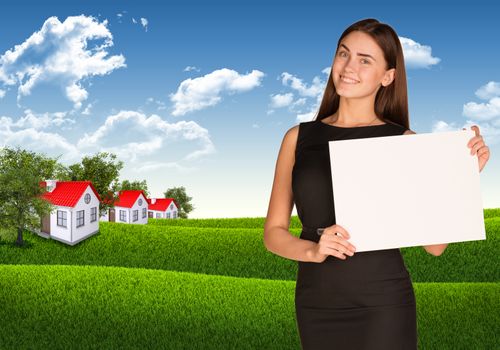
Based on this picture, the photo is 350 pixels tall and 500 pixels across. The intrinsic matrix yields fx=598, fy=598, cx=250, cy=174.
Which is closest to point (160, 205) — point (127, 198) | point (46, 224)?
point (127, 198)

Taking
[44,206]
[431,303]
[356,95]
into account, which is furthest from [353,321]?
[44,206]

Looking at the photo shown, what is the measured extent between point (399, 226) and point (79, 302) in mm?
9477

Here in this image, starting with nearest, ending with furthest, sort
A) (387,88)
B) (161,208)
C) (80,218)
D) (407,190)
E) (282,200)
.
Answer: (407,190) < (282,200) < (387,88) < (80,218) < (161,208)

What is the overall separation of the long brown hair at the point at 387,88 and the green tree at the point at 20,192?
18318 millimetres

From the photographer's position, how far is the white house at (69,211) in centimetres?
2073

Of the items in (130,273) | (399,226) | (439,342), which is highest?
(399,226)

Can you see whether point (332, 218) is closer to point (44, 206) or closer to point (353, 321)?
point (353, 321)

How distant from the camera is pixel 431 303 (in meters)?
11.5

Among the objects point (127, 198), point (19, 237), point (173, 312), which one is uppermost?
point (127, 198)

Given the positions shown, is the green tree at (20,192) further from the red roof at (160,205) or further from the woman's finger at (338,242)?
the woman's finger at (338,242)

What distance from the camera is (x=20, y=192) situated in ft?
66.5

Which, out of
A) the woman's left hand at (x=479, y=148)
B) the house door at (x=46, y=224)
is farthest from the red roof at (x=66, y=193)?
the woman's left hand at (x=479, y=148)

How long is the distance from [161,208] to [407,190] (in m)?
30.9

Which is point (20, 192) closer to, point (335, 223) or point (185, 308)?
point (185, 308)
